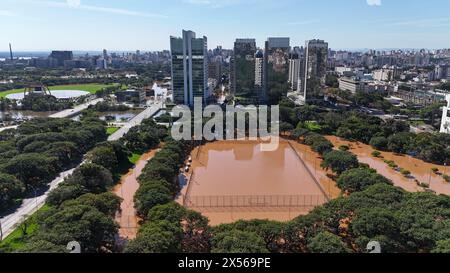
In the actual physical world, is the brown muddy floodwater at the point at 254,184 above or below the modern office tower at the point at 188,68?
below

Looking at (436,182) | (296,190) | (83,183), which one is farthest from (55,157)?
(436,182)

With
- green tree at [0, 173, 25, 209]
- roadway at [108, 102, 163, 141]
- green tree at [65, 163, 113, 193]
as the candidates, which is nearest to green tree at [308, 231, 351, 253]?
green tree at [65, 163, 113, 193]

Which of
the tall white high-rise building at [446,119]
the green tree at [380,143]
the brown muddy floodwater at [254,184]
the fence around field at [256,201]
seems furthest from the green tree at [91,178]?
the tall white high-rise building at [446,119]

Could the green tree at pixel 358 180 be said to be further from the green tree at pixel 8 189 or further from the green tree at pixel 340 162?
the green tree at pixel 8 189

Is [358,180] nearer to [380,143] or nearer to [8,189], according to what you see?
[380,143]

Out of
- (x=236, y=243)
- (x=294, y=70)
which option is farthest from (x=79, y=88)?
(x=236, y=243)
